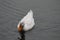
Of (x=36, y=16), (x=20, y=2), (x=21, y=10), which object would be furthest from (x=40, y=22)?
(x=20, y=2)

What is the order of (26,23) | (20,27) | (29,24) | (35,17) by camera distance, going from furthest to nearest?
(35,17), (29,24), (26,23), (20,27)

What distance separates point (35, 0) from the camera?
14.9 m

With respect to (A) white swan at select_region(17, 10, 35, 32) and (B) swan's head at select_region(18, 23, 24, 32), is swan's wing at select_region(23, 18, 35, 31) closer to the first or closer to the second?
(A) white swan at select_region(17, 10, 35, 32)

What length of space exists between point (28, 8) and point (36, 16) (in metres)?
1.06

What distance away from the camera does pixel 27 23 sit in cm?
1237

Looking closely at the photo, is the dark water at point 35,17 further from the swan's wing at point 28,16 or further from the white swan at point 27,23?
the swan's wing at point 28,16

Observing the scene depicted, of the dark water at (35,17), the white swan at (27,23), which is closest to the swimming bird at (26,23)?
the white swan at (27,23)

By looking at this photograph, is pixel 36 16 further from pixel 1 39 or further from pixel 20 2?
pixel 1 39

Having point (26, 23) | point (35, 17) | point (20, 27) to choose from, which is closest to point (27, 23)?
point (26, 23)

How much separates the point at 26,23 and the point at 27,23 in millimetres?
80

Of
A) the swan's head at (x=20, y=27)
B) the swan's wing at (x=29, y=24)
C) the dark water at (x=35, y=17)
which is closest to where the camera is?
the dark water at (x=35, y=17)

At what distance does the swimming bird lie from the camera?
12.0 metres

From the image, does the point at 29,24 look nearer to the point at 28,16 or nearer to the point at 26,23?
the point at 26,23

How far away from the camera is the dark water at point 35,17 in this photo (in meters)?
11.6
